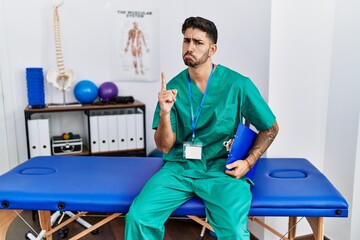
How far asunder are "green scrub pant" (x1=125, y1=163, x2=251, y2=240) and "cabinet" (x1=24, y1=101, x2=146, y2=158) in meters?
1.33

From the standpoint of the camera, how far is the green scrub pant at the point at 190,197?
129cm

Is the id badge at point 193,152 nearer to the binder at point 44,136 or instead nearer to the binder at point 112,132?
the binder at point 112,132

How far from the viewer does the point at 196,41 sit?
153 centimetres

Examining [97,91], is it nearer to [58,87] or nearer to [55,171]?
[58,87]

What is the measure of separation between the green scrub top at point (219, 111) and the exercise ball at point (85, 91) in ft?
4.29

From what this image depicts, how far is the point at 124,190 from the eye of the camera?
1.45 m

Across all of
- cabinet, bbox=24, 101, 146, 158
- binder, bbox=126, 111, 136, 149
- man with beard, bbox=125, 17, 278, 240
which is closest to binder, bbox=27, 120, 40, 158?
cabinet, bbox=24, 101, 146, 158

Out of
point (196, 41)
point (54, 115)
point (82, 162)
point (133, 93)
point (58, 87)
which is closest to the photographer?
point (196, 41)

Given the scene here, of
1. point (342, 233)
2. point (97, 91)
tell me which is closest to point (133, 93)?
point (97, 91)

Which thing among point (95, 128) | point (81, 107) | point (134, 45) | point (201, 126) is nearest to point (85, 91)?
point (81, 107)

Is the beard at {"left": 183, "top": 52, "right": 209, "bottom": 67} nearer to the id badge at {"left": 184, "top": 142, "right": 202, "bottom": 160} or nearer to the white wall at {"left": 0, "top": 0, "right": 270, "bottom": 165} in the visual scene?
the id badge at {"left": 184, "top": 142, "right": 202, "bottom": 160}

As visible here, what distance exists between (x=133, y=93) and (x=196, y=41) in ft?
5.36

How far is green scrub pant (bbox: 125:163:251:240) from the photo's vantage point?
4.22 ft

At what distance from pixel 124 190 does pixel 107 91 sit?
60.3 inches
